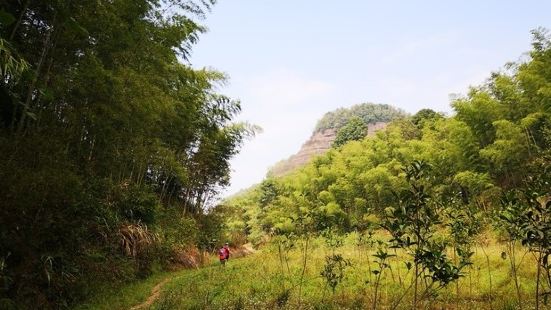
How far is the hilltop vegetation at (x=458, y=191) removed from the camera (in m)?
3.96

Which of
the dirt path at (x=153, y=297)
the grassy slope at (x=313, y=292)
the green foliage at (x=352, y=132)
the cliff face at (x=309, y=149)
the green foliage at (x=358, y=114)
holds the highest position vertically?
the green foliage at (x=358, y=114)

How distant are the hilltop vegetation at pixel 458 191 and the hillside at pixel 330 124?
8789cm

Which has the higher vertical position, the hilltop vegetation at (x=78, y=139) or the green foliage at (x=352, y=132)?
the green foliage at (x=352, y=132)

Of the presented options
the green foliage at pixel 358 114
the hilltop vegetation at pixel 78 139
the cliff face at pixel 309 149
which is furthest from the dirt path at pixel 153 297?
the green foliage at pixel 358 114

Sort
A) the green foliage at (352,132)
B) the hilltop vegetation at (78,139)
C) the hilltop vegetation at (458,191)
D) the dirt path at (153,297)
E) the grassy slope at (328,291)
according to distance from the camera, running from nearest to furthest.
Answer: the hilltop vegetation at (458,191), the hilltop vegetation at (78,139), the grassy slope at (328,291), the dirt path at (153,297), the green foliage at (352,132)

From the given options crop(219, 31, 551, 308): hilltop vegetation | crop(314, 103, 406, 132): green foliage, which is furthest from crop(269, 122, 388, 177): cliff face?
crop(219, 31, 551, 308): hilltop vegetation

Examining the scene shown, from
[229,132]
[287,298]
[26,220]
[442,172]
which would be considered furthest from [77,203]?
[442,172]

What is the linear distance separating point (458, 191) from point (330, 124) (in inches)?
4626

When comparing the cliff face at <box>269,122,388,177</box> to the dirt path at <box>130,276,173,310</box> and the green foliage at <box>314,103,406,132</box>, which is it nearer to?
the green foliage at <box>314,103,406,132</box>

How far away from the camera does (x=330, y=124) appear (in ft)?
445

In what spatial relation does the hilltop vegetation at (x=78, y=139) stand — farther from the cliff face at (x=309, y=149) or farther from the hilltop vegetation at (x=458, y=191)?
the cliff face at (x=309, y=149)

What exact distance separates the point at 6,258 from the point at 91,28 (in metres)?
4.00

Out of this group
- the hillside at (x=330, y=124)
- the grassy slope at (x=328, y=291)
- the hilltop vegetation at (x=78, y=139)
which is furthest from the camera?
the hillside at (x=330, y=124)

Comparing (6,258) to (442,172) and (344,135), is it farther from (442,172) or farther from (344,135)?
(344,135)
